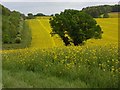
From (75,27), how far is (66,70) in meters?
37.8

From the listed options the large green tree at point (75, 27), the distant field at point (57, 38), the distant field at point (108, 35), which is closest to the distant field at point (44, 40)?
the distant field at point (57, 38)

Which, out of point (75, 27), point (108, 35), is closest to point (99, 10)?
point (108, 35)

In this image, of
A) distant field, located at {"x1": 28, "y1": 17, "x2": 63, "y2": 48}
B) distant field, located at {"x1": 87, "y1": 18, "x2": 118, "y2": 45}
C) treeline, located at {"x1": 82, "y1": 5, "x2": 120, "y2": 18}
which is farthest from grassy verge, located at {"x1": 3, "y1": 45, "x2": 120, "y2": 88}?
treeline, located at {"x1": 82, "y1": 5, "x2": 120, "y2": 18}

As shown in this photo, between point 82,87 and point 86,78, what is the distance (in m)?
0.78

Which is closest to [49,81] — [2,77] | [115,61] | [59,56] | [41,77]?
[41,77]

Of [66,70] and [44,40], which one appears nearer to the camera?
[66,70]

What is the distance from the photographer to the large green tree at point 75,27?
45594mm

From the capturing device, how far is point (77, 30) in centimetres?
4562

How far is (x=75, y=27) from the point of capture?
45906mm

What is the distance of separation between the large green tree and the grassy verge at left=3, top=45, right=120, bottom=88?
3473 centimetres

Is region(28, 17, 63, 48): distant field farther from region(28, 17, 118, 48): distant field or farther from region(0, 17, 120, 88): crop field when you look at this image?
region(0, 17, 120, 88): crop field

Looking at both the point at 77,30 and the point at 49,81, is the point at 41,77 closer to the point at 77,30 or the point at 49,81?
the point at 49,81

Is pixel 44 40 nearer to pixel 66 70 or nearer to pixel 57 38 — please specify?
pixel 57 38

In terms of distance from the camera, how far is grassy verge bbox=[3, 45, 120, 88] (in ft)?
23.7
